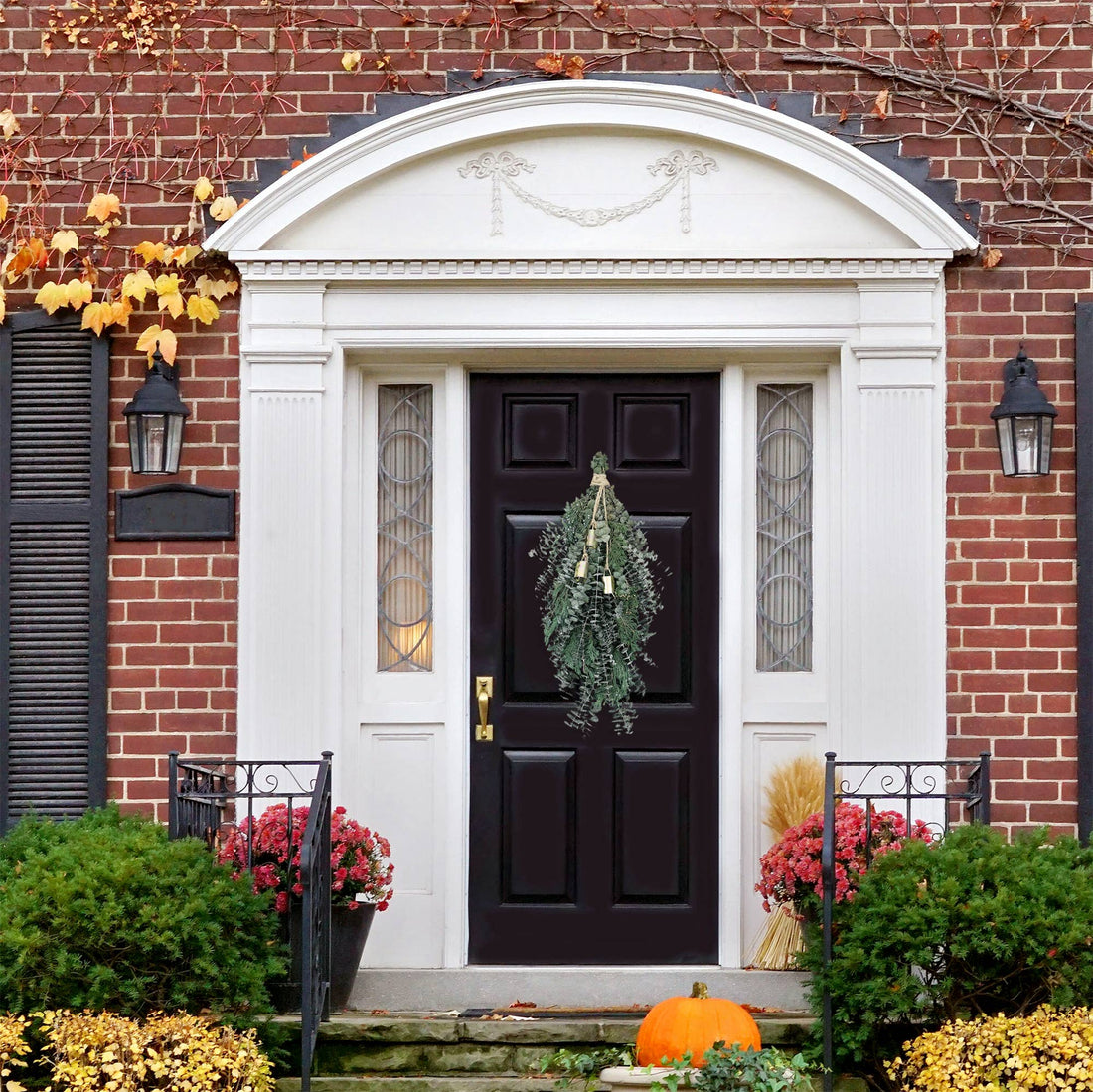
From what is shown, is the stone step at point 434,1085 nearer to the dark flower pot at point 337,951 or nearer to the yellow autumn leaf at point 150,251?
the dark flower pot at point 337,951

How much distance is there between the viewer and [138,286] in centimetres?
627

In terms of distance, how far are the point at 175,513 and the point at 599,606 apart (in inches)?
63.9

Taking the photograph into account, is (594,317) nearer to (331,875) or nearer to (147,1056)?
(331,875)

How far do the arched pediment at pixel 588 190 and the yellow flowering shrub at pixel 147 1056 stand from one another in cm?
279

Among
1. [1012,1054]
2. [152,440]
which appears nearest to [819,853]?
[1012,1054]

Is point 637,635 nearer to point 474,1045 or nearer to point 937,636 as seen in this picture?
point 937,636

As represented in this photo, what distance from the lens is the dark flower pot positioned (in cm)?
563

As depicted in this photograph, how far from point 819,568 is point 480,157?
6.56ft

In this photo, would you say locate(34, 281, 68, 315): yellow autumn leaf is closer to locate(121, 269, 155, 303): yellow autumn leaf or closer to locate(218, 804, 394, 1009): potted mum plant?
locate(121, 269, 155, 303): yellow autumn leaf

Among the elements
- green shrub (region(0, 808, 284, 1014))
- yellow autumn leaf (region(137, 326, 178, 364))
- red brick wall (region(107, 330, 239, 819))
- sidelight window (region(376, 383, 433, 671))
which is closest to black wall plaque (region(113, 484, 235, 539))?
red brick wall (region(107, 330, 239, 819))

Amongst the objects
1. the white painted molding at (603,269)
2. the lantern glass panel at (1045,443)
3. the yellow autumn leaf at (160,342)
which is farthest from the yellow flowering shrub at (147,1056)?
the lantern glass panel at (1045,443)

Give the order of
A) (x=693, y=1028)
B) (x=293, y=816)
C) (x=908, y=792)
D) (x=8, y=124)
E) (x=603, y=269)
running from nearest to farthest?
(x=693, y=1028) < (x=908, y=792) < (x=293, y=816) < (x=603, y=269) < (x=8, y=124)

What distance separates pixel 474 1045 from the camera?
5582 mm

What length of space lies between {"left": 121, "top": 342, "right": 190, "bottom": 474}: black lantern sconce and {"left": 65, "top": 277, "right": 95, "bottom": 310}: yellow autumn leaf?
0.36 m
